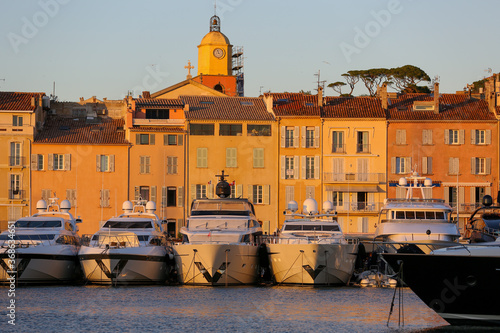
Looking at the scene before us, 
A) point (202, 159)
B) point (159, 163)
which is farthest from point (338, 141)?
point (159, 163)

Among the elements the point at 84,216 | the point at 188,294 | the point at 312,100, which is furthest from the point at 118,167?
the point at 188,294

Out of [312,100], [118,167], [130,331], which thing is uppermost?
[312,100]

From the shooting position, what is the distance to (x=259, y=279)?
60531mm

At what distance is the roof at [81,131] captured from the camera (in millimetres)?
86438

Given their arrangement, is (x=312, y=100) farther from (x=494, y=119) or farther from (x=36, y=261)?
(x=36, y=261)

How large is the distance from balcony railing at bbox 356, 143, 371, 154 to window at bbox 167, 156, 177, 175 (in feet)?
46.2

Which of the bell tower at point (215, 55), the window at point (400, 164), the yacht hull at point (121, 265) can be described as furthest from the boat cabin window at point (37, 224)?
the bell tower at point (215, 55)

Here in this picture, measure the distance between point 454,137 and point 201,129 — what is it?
1958cm

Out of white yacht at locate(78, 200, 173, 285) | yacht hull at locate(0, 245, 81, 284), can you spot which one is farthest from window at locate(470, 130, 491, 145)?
yacht hull at locate(0, 245, 81, 284)

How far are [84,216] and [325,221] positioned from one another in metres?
29.4

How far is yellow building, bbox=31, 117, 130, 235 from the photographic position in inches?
3366

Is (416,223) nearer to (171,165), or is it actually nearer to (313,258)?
(313,258)

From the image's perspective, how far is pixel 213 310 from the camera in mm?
47406

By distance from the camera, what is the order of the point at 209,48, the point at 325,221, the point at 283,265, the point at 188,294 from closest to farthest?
the point at 188,294 → the point at 283,265 → the point at 325,221 → the point at 209,48
